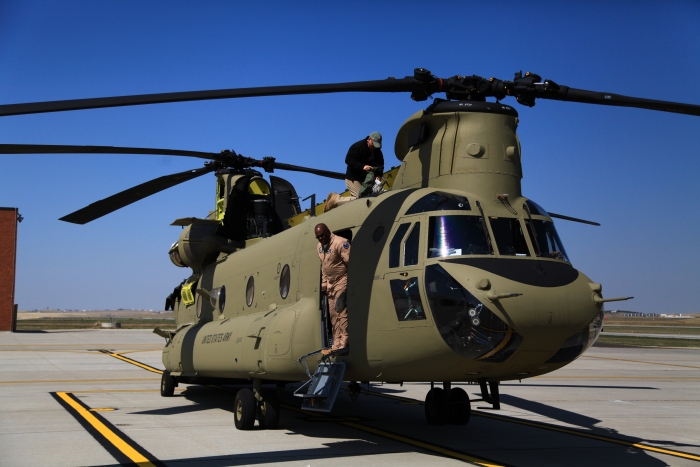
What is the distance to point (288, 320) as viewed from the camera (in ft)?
33.2

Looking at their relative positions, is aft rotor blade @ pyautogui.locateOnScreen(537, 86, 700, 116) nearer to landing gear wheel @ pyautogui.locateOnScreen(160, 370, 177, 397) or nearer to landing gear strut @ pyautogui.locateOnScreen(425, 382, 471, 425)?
landing gear strut @ pyautogui.locateOnScreen(425, 382, 471, 425)

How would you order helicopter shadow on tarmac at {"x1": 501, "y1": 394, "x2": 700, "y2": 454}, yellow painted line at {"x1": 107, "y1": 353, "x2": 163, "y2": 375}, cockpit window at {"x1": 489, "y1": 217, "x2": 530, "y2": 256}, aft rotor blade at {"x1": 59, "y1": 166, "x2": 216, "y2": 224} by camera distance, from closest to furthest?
cockpit window at {"x1": 489, "y1": 217, "x2": 530, "y2": 256}, helicopter shadow on tarmac at {"x1": 501, "y1": 394, "x2": 700, "y2": 454}, aft rotor blade at {"x1": 59, "y1": 166, "x2": 216, "y2": 224}, yellow painted line at {"x1": 107, "y1": 353, "x2": 163, "y2": 375}

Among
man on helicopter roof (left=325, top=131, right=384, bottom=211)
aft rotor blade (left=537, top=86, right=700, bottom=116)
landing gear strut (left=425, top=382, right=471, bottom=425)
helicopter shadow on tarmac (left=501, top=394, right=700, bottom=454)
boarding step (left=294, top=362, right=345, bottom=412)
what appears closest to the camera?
aft rotor blade (left=537, top=86, right=700, bottom=116)

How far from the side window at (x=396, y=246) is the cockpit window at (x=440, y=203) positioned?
0.23 m

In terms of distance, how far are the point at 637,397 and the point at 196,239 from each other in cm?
1059

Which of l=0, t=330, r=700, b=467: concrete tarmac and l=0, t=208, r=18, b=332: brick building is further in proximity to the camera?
l=0, t=208, r=18, b=332: brick building

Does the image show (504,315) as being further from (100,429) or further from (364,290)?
(100,429)

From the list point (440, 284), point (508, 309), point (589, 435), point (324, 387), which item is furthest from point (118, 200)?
point (589, 435)

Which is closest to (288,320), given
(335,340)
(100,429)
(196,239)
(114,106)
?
(335,340)

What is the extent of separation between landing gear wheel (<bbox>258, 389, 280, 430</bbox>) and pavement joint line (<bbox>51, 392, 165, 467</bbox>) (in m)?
2.01

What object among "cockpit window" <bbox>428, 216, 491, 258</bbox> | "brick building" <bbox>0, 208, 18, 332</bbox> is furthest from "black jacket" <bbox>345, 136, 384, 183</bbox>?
"brick building" <bbox>0, 208, 18, 332</bbox>

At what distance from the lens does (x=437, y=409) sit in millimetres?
11250

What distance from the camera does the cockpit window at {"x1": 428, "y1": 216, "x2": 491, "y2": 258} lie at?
27.6ft

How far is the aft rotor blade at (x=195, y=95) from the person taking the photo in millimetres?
6639
